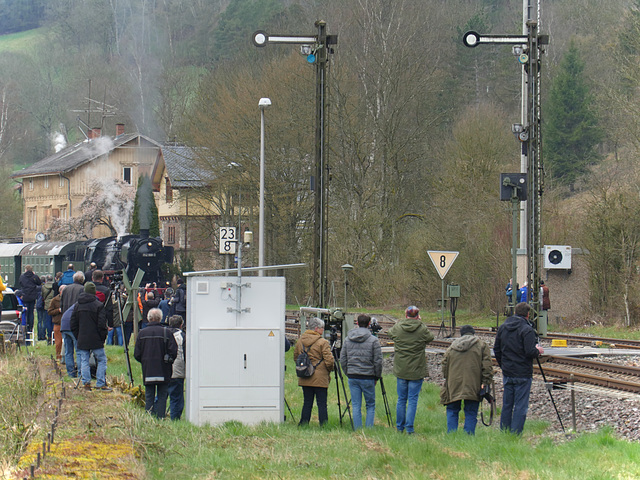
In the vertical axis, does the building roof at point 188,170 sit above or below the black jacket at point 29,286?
above

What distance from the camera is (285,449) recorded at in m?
9.68

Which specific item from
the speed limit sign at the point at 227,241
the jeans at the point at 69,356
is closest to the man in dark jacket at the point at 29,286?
the speed limit sign at the point at 227,241

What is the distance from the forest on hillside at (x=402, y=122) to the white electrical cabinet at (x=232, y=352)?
17.0m

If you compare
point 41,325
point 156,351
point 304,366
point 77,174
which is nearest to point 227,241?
point 41,325

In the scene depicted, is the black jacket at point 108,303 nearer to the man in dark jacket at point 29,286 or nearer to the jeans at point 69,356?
the jeans at point 69,356

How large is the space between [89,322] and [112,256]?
23919 millimetres

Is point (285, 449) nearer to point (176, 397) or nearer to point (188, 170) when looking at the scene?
point (176, 397)

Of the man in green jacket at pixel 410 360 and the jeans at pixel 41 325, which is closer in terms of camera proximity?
the man in green jacket at pixel 410 360

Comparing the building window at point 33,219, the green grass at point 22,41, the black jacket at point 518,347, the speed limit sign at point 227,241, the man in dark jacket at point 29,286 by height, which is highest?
the green grass at point 22,41

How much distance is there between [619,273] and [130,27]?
41038 millimetres

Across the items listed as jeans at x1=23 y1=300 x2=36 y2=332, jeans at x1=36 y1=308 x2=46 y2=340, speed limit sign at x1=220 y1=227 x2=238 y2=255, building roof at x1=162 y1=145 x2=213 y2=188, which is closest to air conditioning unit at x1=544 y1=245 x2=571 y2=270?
speed limit sign at x1=220 y1=227 x2=238 y2=255

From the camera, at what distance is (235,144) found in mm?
40438

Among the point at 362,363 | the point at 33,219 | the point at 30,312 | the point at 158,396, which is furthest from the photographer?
the point at 33,219

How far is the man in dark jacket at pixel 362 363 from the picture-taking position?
38.1 feet
